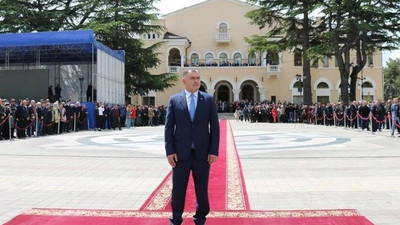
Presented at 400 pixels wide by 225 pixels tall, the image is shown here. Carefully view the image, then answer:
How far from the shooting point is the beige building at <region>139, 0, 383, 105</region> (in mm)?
52750

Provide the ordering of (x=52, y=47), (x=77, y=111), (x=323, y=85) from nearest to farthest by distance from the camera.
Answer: (x=77, y=111), (x=52, y=47), (x=323, y=85)

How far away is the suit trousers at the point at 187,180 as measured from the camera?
464cm

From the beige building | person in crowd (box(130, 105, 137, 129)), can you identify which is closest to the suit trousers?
person in crowd (box(130, 105, 137, 129))

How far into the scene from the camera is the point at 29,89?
92.1 feet

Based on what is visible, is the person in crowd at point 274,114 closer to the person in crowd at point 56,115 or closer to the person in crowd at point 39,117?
the person in crowd at point 56,115

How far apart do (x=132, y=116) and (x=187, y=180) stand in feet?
85.0

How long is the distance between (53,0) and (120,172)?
34.7 metres

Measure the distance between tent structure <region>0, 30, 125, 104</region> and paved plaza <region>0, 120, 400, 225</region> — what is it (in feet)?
47.9

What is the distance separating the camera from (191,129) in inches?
181

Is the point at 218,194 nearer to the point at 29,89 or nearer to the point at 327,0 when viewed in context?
the point at 29,89

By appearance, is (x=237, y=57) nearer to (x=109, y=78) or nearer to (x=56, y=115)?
(x=109, y=78)

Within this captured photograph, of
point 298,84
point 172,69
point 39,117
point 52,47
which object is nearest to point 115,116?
point 39,117

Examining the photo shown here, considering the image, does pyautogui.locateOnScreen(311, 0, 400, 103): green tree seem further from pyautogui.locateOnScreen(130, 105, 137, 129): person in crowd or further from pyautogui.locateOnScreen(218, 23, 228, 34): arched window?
pyautogui.locateOnScreen(218, 23, 228, 34): arched window

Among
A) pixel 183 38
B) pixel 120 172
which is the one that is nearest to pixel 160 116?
pixel 183 38
